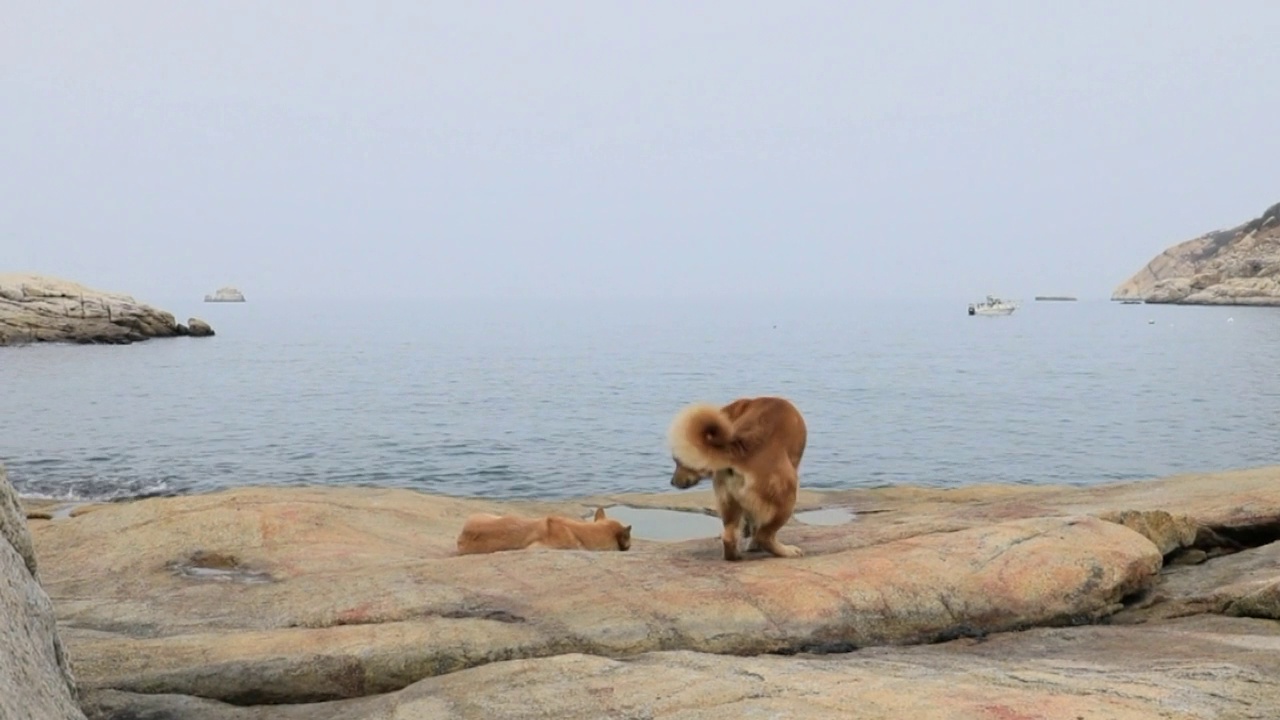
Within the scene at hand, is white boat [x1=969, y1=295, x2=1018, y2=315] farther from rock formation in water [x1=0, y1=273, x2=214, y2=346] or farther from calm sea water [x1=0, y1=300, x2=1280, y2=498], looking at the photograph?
rock formation in water [x1=0, y1=273, x2=214, y2=346]

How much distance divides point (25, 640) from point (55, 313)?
90.4 m

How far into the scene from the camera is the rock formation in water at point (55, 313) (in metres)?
80.8

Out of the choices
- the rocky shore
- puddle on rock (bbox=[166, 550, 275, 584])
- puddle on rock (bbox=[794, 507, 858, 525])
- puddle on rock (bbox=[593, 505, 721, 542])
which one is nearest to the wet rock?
the rocky shore

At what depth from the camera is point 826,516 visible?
17359 millimetres

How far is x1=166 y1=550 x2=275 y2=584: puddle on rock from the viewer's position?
31.8 ft

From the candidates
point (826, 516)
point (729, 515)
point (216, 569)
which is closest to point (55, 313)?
point (826, 516)

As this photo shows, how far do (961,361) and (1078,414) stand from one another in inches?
1437

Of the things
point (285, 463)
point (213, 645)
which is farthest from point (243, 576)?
point (285, 463)

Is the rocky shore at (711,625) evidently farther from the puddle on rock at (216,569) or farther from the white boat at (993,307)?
the white boat at (993,307)

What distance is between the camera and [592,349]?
331ft

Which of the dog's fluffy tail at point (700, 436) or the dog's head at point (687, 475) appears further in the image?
the dog's head at point (687, 475)

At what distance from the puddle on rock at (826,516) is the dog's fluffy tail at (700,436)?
872 centimetres

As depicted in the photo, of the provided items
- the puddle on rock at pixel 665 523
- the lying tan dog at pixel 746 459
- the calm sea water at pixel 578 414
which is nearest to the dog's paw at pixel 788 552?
the lying tan dog at pixel 746 459

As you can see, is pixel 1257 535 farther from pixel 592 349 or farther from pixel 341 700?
pixel 592 349
